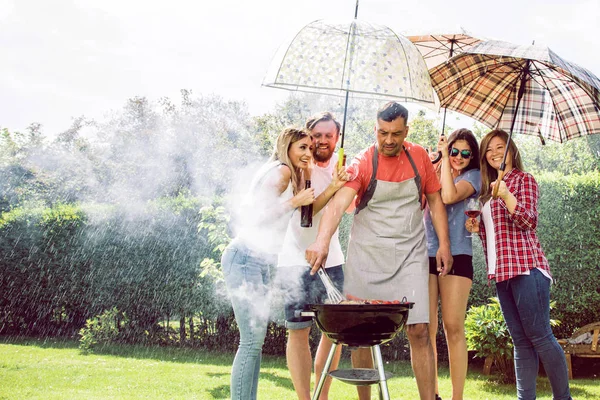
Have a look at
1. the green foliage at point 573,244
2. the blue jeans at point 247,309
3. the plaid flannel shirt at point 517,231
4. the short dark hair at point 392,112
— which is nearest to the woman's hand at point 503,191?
the plaid flannel shirt at point 517,231

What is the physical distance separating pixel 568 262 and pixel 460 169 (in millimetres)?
4315

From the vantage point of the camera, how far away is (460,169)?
3.93 m

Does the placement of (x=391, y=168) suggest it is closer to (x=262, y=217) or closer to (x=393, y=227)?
(x=393, y=227)

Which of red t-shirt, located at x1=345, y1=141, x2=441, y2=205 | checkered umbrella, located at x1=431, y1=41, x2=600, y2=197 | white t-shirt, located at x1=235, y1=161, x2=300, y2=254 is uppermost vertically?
checkered umbrella, located at x1=431, y1=41, x2=600, y2=197

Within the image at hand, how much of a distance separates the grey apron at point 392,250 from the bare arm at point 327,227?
0.66ft

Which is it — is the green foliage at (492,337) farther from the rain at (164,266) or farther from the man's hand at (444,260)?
the man's hand at (444,260)

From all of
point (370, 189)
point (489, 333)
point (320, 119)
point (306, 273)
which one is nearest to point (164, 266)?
point (489, 333)

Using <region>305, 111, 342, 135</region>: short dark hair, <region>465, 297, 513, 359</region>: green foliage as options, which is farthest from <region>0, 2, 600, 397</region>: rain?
<region>465, 297, 513, 359</region>: green foliage

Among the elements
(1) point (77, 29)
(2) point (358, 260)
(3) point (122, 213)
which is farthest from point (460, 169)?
(1) point (77, 29)

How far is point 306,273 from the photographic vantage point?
3863 millimetres

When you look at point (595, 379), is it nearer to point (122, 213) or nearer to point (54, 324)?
point (122, 213)

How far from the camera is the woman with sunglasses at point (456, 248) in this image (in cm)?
369

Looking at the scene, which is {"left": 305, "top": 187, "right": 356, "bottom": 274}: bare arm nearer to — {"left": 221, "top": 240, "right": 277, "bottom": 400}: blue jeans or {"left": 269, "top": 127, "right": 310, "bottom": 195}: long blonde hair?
{"left": 269, "top": 127, "right": 310, "bottom": 195}: long blonde hair

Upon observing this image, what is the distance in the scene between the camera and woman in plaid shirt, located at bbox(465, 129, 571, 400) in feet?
11.6
